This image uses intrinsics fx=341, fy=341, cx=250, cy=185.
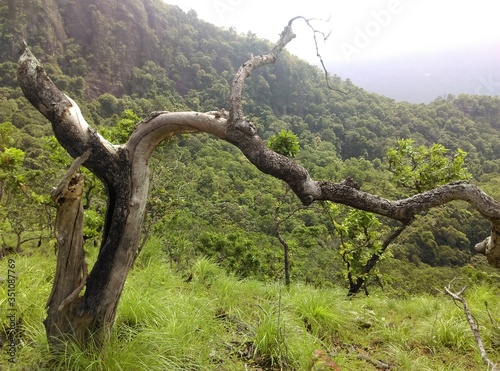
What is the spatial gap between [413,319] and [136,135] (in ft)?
14.8

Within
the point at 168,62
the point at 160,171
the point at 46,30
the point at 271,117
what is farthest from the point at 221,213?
the point at 168,62

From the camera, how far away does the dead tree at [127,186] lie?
2.20m

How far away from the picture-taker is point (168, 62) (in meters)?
64.4

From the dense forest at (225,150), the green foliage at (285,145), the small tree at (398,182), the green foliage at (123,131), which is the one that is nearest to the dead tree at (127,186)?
the green foliage at (285,145)

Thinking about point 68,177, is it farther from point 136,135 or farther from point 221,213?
point 221,213

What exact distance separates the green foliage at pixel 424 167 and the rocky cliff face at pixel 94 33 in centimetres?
4759

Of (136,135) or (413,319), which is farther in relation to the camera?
(413,319)

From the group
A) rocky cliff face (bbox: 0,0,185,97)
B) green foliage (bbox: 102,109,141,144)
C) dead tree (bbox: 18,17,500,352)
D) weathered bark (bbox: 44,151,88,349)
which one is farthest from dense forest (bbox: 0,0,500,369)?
weathered bark (bbox: 44,151,88,349)

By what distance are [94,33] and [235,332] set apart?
68.7 meters

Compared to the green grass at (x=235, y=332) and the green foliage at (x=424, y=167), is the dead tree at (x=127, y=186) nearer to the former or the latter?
the green grass at (x=235, y=332)

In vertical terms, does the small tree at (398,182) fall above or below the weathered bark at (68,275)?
above

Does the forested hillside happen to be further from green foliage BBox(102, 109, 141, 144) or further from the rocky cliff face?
the rocky cliff face

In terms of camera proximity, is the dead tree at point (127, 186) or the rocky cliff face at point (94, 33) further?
the rocky cliff face at point (94, 33)

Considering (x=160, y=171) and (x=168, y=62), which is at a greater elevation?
(x=168, y=62)
